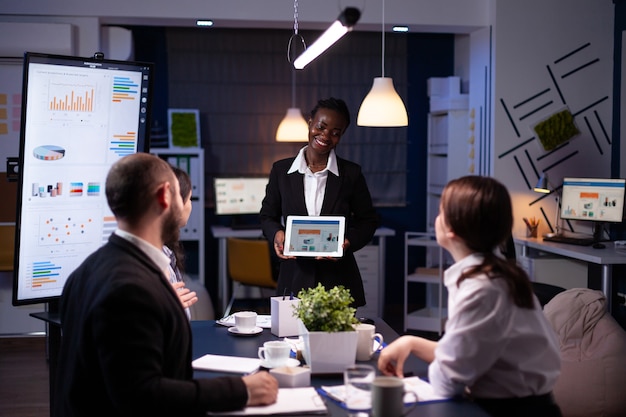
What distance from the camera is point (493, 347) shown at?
2014 millimetres

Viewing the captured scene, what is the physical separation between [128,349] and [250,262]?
5.03m

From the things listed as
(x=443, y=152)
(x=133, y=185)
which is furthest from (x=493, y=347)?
(x=443, y=152)

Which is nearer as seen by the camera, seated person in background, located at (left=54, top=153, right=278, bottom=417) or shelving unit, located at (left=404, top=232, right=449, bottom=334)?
seated person in background, located at (left=54, top=153, right=278, bottom=417)

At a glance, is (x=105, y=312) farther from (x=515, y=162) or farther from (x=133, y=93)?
(x=515, y=162)

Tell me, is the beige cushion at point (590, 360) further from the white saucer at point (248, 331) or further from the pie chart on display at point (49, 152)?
the pie chart on display at point (49, 152)

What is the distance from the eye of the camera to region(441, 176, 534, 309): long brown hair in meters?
2.06

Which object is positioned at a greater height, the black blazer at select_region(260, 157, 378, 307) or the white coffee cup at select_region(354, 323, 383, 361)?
the black blazer at select_region(260, 157, 378, 307)

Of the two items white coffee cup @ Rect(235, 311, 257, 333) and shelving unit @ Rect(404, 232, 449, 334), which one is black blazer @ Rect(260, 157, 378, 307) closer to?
white coffee cup @ Rect(235, 311, 257, 333)

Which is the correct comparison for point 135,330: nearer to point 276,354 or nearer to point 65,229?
point 276,354

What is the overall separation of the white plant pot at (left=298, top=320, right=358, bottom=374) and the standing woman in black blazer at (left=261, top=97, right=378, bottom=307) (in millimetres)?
1301

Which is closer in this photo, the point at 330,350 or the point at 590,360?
the point at 330,350

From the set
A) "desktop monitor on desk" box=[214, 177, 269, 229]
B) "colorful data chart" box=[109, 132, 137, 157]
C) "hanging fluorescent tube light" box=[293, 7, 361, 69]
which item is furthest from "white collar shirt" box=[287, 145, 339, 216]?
"desktop monitor on desk" box=[214, 177, 269, 229]

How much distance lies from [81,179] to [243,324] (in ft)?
3.09

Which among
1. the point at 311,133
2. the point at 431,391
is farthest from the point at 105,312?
the point at 311,133
